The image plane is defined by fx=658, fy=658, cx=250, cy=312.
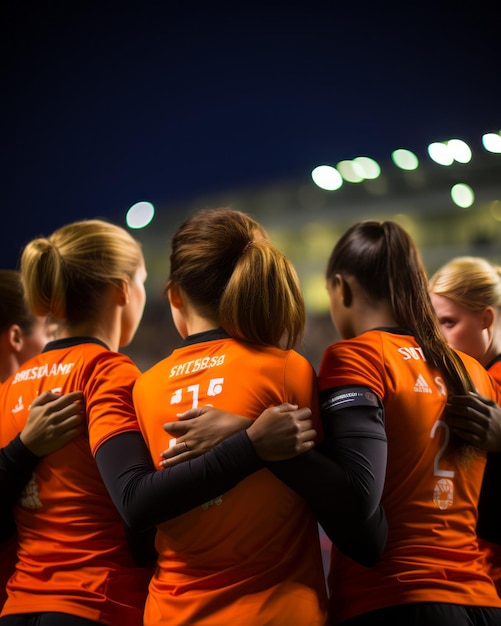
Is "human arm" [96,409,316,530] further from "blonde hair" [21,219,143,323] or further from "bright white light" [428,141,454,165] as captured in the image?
Result: "bright white light" [428,141,454,165]

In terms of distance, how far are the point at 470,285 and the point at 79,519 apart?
3.59 ft

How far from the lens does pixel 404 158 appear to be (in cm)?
296

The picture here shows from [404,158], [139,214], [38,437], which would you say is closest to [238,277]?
[38,437]

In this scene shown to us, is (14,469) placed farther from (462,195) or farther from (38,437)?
(462,195)

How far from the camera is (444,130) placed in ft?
8.30

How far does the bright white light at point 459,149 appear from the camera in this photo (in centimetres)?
253

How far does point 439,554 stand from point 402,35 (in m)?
2.07

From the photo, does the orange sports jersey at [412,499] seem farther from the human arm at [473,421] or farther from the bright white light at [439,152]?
the bright white light at [439,152]

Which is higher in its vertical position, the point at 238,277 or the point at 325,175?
the point at 325,175

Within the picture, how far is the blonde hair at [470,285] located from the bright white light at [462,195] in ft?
5.95

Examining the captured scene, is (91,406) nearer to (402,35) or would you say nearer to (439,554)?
(439,554)

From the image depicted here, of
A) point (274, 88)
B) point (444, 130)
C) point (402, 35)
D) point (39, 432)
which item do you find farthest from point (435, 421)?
point (274, 88)

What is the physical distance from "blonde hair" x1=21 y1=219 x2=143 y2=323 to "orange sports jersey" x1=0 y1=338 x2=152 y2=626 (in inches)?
5.0

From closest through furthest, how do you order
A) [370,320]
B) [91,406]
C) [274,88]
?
[91,406]
[370,320]
[274,88]
